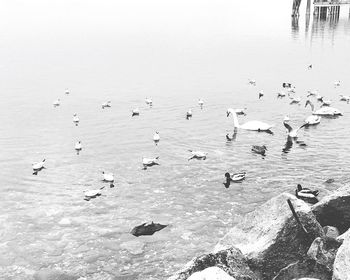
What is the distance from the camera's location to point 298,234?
34.3 ft

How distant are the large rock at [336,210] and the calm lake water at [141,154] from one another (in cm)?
357

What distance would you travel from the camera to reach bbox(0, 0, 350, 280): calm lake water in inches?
559

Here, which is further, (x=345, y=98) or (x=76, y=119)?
(x=345, y=98)

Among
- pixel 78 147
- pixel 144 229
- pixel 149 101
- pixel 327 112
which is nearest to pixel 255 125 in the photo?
pixel 327 112

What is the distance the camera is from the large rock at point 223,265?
9141 millimetres

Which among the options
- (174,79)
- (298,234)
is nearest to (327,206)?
(298,234)

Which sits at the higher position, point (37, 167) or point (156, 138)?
point (37, 167)

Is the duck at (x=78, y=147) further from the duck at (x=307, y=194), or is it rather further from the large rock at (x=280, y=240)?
the large rock at (x=280, y=240)

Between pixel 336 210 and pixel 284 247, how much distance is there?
8.74 ft

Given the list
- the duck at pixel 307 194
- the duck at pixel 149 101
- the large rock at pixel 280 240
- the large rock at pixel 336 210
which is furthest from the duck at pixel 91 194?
the duck at pixel 149 101

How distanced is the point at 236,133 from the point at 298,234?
51.4ft

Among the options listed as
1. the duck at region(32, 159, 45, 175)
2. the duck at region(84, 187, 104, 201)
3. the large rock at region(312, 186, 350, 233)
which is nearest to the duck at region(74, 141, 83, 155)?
the duck at region(32, 159, 45, 175)

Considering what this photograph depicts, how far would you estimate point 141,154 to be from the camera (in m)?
22.7

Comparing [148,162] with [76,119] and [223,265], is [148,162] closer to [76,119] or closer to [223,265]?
[76,119]
